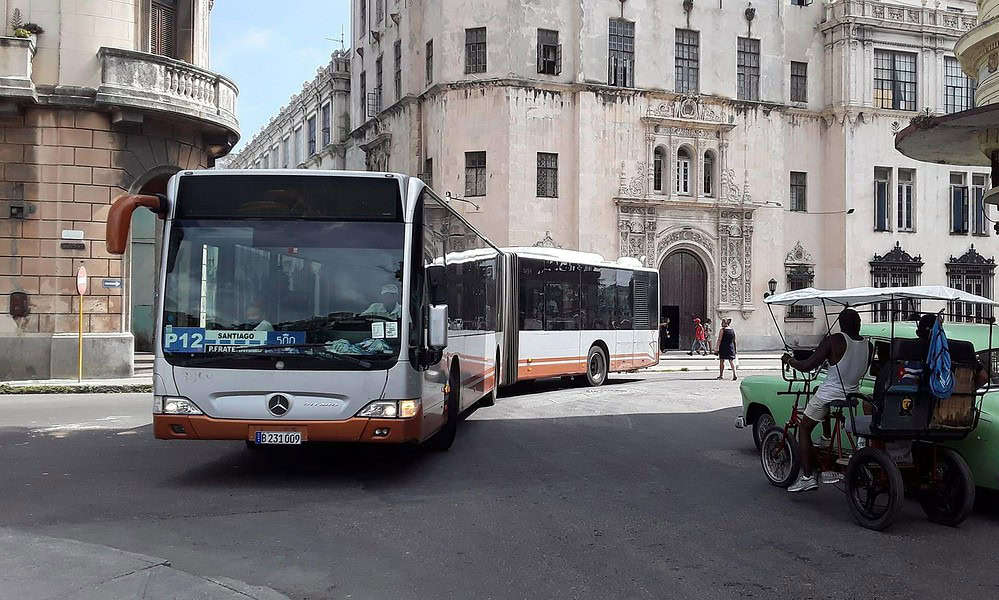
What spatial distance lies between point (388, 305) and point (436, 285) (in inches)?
46.1

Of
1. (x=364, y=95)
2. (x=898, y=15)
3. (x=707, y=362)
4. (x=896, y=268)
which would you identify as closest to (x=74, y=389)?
(x=707, y=362)

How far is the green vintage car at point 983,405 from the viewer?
7.77m

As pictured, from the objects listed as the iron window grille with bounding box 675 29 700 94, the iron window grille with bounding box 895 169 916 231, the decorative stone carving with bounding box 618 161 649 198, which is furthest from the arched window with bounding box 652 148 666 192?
the iron window grille with bounding box 895 169 916 231

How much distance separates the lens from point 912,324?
9.66m

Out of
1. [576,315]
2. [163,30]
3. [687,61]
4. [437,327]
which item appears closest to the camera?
[437,327]

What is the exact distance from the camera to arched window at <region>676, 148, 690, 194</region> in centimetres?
3900

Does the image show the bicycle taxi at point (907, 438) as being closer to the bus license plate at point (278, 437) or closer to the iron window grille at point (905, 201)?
the bus license plate at point (278, 437)

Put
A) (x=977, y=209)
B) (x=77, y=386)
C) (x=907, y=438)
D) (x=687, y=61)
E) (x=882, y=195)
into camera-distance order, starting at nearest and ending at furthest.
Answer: (x=907, y=438), (x=77, y=386), (x=687, y=61), (x=882, y=195), (x=977, y=209)

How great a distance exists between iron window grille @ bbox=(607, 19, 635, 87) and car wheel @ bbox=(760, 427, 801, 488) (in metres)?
30.1

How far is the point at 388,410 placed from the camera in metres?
8.97

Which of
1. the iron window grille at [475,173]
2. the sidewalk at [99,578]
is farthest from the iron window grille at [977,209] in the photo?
the sidewalk at [99,578]

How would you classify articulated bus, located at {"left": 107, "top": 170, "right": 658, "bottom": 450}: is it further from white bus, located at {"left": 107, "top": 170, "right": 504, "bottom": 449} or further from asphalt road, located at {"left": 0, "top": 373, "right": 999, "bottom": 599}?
asphalt road, located at {"left": 0, "top": 373, "right": 999, "bottom": 599}

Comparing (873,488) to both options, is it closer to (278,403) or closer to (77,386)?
(278,403)

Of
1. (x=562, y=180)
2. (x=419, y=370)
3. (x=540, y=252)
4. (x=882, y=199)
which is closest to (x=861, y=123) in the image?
(x=882, y=199)
